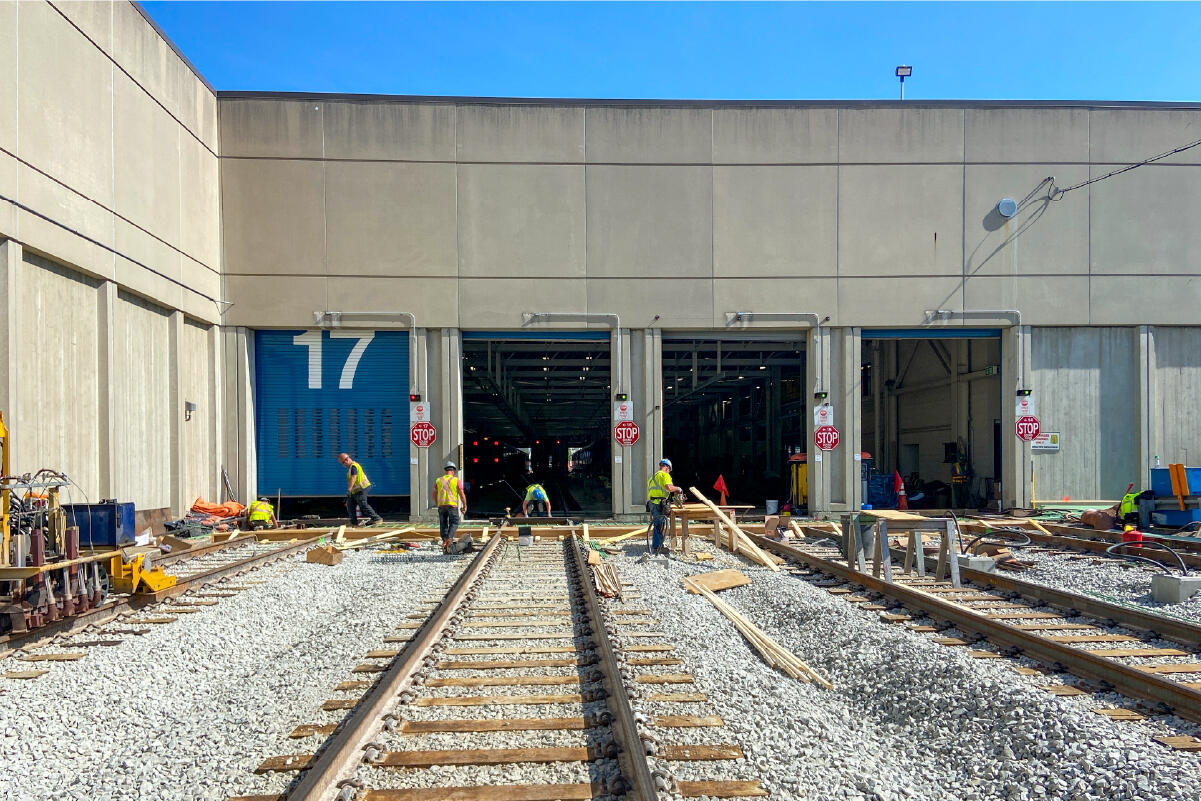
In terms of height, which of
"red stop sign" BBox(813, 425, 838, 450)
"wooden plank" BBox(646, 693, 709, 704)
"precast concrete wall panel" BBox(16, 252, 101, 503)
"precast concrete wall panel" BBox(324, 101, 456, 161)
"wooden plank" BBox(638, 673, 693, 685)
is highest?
"precast concrete wall panel" BBox(324, 101, 456, 161)

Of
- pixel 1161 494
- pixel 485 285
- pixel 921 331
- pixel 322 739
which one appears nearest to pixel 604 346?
pixel 485 285

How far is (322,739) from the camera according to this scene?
174 inches

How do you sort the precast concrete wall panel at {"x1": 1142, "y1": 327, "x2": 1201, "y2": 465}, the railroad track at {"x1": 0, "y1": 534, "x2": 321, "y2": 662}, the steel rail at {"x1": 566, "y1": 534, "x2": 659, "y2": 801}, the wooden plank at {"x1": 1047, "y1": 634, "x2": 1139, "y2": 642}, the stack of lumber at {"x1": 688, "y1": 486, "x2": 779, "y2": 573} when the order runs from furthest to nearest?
the precast concrete wall panel at {"x1": 1142, "y1": 327, "x2": 1201, "y2": 465}
the stack of lumber at {"x1": 688, "y1": 486, "x2": 779, "y2": 573}
the railroad track at {"x1": 0, "y1": 534, "x2": 321, "y2": 662}
the wooden plank at {"x1": 1047, "y1": 634, "x2": 1139, "y2": 642}
the steel rail at {"x1": 566, "y1": 534, "x2": 659, "y2": 801}

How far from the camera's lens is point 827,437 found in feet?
66.7

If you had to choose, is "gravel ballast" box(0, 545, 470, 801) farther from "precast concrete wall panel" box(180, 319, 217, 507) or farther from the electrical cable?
the electrical cable

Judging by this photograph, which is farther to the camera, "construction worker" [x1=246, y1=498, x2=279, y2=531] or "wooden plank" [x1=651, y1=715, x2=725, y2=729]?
"construction worker" [x1=246, y1=498, x2=279, y2=531]

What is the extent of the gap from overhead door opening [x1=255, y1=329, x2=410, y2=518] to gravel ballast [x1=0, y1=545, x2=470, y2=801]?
11.1m

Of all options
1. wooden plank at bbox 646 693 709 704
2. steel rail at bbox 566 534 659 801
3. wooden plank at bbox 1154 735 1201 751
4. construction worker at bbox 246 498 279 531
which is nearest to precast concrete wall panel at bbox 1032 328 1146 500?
wooden plank at bbox 1154 735 1201 751

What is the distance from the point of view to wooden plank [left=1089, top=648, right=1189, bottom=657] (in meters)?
Result: 6.27

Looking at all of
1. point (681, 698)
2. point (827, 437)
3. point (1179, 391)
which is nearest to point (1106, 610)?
point (681, 698)

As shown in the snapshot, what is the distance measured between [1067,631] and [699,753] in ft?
16.2

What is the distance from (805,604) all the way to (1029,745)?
12.5ft

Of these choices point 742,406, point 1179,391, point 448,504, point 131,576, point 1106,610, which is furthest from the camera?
point 742,406

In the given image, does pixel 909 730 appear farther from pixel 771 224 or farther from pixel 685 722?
pixel 771 224
